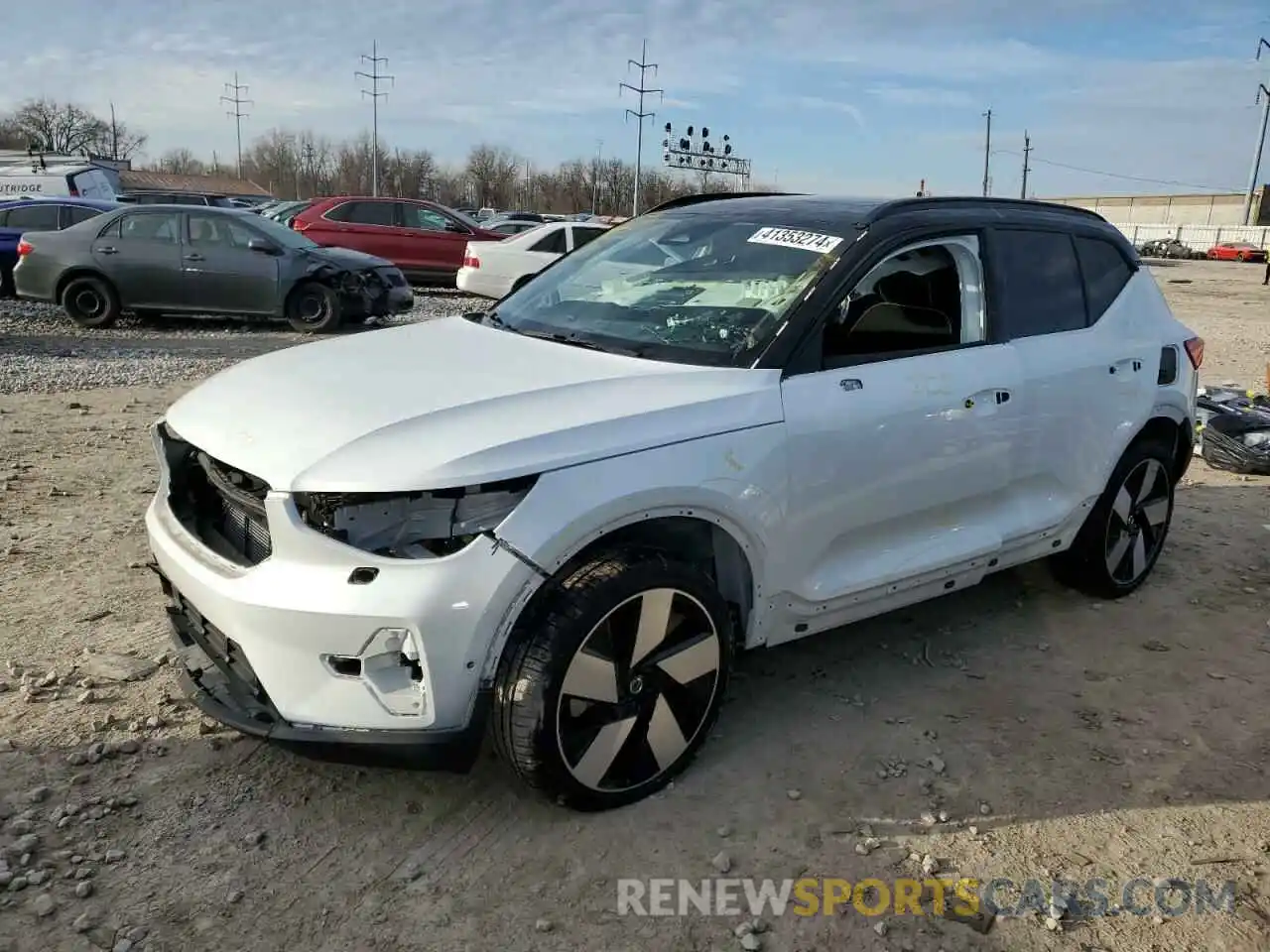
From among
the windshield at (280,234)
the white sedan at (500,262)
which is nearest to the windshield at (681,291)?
the windshield at (280,234)

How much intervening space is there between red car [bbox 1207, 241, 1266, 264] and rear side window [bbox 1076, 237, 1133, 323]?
192 feet

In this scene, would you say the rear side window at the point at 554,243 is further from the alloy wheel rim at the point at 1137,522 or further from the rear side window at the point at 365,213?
the alloy wheel rim at the point at 1137,522

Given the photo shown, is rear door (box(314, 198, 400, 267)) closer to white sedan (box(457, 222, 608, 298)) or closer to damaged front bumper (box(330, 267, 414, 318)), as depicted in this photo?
white sedan (box(457, 222, 608, 298))

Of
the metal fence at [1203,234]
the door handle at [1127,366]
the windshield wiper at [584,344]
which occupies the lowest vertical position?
the door handle at [1127,366]

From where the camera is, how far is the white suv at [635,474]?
2514mm

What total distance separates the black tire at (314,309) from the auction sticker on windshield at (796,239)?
959 cm

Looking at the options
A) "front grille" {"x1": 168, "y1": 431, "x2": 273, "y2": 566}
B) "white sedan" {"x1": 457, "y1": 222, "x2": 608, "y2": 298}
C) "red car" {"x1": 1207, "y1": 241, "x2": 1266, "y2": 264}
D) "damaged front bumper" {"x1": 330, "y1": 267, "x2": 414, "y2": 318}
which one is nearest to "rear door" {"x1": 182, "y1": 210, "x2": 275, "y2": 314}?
"damaged front bumper" {"x1": 330, "y1": 267, "x2": 414, "y2": 318}

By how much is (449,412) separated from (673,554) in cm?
77

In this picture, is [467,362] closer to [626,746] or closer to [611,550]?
[611,550]

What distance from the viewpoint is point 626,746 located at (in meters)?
2.87

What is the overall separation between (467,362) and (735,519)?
3.35 ft

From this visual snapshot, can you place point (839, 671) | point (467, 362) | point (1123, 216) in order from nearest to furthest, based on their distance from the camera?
point (467, 362) → point (839, 671) → point (1123, 216)

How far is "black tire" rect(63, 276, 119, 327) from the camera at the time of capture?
39.2 ft

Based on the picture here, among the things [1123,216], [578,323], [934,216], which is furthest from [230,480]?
[1123,216]
